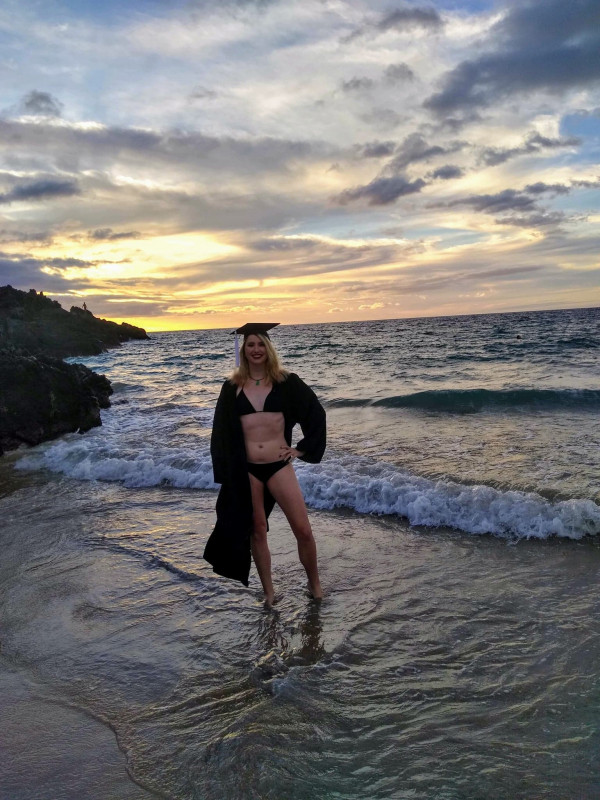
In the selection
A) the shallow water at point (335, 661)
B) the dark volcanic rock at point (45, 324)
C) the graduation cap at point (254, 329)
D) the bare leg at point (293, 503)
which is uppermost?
the dark volcanic rock at point (45, 324)

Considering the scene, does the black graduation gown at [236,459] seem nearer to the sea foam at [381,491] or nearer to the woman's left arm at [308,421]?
the woman's left arm at [308,421]

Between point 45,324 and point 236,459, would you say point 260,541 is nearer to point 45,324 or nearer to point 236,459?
point 236,459

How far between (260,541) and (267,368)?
141 cm

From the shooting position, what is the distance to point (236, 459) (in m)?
4.39

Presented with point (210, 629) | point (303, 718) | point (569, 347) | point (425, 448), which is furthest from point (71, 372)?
point (569, 347)

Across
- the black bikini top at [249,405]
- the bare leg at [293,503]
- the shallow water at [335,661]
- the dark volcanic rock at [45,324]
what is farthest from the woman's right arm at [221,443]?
the dark volcanic rock at [45,324]

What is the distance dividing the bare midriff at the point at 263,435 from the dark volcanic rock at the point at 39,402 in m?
8.96

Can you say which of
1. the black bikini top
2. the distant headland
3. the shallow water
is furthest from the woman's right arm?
the distant headland

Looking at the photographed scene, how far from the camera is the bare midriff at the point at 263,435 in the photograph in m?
4.45

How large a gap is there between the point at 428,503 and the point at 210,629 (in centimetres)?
342

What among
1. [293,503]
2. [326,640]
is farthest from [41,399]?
[326,640]

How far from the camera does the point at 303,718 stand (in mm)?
3125

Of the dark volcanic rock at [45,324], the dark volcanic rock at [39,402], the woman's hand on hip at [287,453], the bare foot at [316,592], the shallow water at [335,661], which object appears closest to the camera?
the shallow water at [335,661]

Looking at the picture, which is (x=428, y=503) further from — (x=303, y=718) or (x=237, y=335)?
(x=303, y=718)
